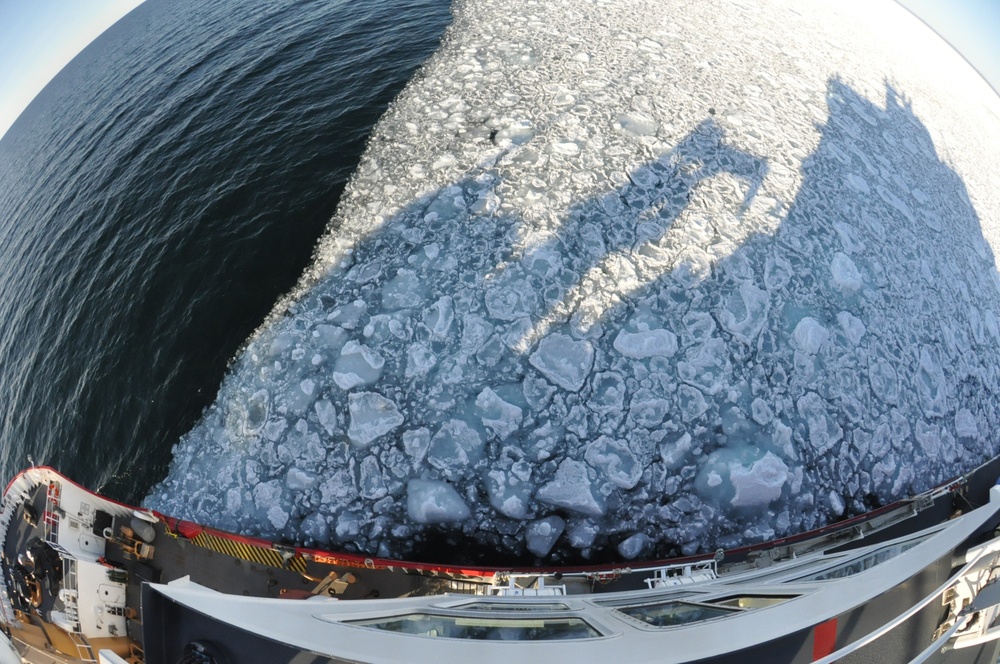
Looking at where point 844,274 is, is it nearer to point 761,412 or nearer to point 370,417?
point 761,412

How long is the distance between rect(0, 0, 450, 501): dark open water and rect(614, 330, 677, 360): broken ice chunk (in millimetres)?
5236

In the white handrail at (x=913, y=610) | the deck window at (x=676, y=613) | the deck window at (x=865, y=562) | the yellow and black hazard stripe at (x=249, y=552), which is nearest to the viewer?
the white handrail at (x=913, y=610)

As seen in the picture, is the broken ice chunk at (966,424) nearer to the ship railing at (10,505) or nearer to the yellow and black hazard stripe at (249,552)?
the yellow and black hazard stripe at (249,552)

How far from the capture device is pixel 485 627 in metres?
4.24

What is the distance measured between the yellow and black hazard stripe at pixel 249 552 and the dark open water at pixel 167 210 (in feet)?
4.78

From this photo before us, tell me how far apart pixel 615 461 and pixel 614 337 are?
1632 millimetres

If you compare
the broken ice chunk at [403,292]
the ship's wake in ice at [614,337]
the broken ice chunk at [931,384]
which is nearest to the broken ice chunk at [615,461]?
the ship's wake in ice at [614,337]

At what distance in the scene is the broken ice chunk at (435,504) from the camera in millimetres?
6000

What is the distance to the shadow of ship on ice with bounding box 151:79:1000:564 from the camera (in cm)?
610

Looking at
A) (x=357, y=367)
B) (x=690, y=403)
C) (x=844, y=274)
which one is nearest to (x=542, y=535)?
(x=690, y=403)

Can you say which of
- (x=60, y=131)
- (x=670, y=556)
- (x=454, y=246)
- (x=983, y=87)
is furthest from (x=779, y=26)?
(x=60, y=131)

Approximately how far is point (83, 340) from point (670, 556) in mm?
9777

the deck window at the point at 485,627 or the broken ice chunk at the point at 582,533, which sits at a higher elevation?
the deck window at the point at 485,627

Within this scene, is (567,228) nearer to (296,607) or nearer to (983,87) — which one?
(296,607)
